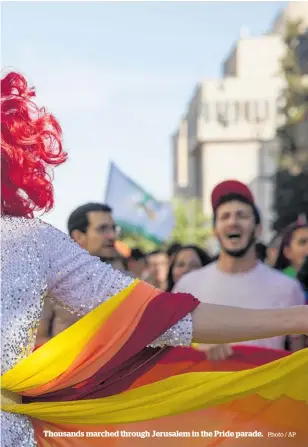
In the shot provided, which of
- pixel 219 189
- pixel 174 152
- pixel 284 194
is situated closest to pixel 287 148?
pixel 284 194

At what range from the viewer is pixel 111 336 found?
2625 millimetres

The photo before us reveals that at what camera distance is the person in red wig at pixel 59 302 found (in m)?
2.50

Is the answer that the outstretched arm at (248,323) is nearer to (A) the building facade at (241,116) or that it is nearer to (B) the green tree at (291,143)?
(B) the green tree at (291,143)

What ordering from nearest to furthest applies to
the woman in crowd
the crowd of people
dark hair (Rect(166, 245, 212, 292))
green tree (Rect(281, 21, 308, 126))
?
the crowd of people, the woman in crowd, dark hair (Rect(166, 245, 212, 292)), green tree (Rect(281, 21, 308, 126))

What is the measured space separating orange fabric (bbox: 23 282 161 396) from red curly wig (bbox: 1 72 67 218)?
1.11 feet

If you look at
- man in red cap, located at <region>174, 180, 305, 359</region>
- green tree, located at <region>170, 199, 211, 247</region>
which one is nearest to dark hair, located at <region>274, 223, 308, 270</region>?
man in red cap, located at <region>174, 180, 305, 359</region>

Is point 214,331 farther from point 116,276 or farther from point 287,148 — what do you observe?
point 287,148

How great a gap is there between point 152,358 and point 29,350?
1.34ft

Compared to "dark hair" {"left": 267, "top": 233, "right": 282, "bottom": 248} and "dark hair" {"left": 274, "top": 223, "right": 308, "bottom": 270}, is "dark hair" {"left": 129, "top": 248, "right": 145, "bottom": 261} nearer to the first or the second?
"dark hair" {"left": 267, "top": 233, "right": 282, "bottom": 248}

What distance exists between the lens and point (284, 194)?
45688mm

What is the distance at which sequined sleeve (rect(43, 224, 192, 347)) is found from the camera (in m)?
2.56

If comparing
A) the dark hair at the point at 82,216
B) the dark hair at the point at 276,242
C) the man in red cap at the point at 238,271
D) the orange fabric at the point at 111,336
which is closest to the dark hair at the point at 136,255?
the dark hair at the point at 276,242

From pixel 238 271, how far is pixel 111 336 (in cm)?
284

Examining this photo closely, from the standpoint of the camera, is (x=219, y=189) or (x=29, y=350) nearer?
(x=29, y=350)
